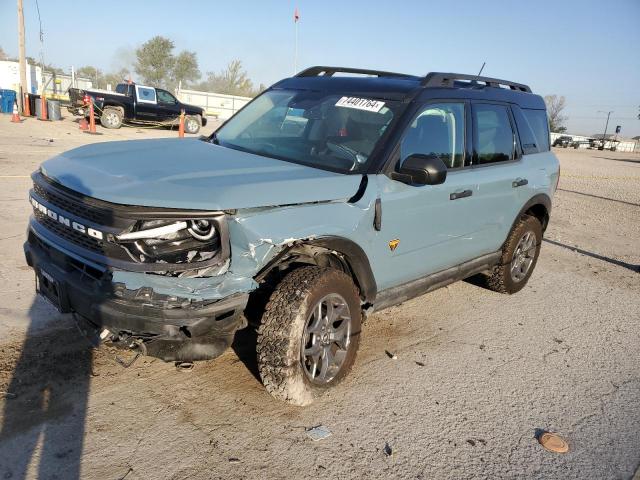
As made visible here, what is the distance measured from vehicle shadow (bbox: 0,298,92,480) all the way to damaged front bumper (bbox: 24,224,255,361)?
549 millimetres

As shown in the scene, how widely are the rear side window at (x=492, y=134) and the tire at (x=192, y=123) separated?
61.7 feet

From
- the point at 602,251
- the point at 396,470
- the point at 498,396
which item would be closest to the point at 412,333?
the point at 498,396

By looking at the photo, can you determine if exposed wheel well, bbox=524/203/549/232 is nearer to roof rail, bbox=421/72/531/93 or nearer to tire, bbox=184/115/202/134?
roof rail, bbox=421/72/531/93

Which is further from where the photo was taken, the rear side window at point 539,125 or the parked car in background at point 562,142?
the parked car in background at point 562,142

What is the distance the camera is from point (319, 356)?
3.34 metres

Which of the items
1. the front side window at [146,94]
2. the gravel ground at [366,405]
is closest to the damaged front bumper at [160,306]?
the gravel ground at [366,405]

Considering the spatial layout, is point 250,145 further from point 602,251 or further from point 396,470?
point 602,251

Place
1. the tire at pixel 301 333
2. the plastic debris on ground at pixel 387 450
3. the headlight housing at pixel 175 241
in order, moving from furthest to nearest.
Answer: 1. the tire at pixel 301 333
2. the plastic debris on ground at pixel 387 450
3. the headlight housing at pixel 175 241

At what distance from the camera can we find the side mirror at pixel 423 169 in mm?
3420

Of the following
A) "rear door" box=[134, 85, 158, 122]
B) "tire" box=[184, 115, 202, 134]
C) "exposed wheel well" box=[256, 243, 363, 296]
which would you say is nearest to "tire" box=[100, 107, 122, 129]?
"rear door" box=[134, 85, 158, 122]

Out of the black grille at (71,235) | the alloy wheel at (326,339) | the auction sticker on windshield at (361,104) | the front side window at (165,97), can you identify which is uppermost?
the front side window at (165,97)

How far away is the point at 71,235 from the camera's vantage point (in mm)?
2982

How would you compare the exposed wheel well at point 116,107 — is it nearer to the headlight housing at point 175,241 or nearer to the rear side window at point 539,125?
the rear side window at point 539,125

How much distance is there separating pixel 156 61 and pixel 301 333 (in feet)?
225
